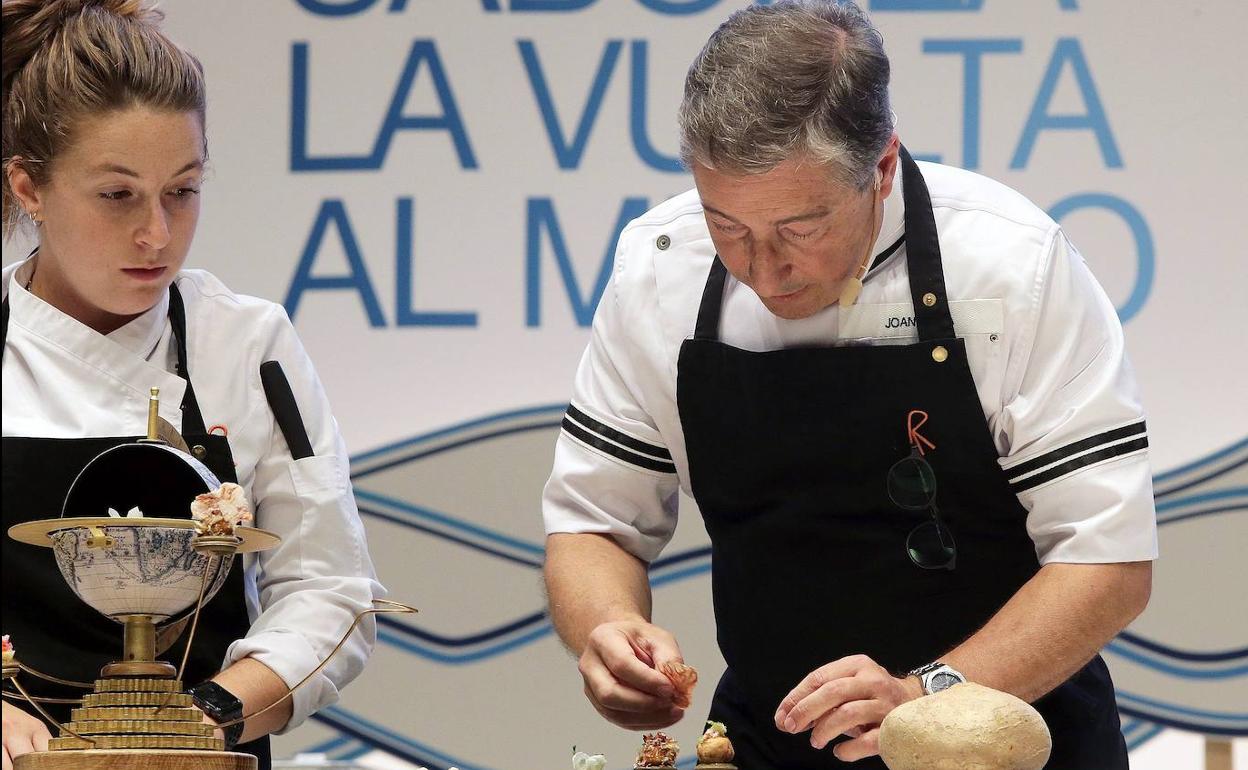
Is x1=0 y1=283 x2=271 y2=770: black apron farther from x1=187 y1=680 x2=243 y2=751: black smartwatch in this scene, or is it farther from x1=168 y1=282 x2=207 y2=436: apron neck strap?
x1=187 y1=680 x2=243 y2=751: black smartwatch

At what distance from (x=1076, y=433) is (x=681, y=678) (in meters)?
0.57

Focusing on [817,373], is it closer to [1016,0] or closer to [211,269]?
[1016,0]

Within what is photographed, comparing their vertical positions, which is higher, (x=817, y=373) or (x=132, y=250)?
(x=132, y=250)

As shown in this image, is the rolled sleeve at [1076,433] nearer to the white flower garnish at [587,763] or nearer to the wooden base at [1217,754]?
the white flower garnish at [587,763]

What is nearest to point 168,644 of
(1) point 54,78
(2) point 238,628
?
(2) point 238,628

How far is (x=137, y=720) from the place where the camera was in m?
1.40

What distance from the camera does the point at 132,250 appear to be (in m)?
1.87

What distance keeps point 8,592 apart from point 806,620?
951 mm

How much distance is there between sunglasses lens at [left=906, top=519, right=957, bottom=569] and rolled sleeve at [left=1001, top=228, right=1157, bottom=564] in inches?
4.0

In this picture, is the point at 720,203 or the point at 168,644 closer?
the point at 168,644

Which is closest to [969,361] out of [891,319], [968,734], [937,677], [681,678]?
[891,319]

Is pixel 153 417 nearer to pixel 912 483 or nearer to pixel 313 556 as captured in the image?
pixel 313 556

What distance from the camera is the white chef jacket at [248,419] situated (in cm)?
188

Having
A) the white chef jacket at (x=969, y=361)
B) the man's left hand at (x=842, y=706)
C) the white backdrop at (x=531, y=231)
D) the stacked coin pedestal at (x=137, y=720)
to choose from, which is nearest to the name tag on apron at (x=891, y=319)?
the white chef jacket at (x=969, y=361)
